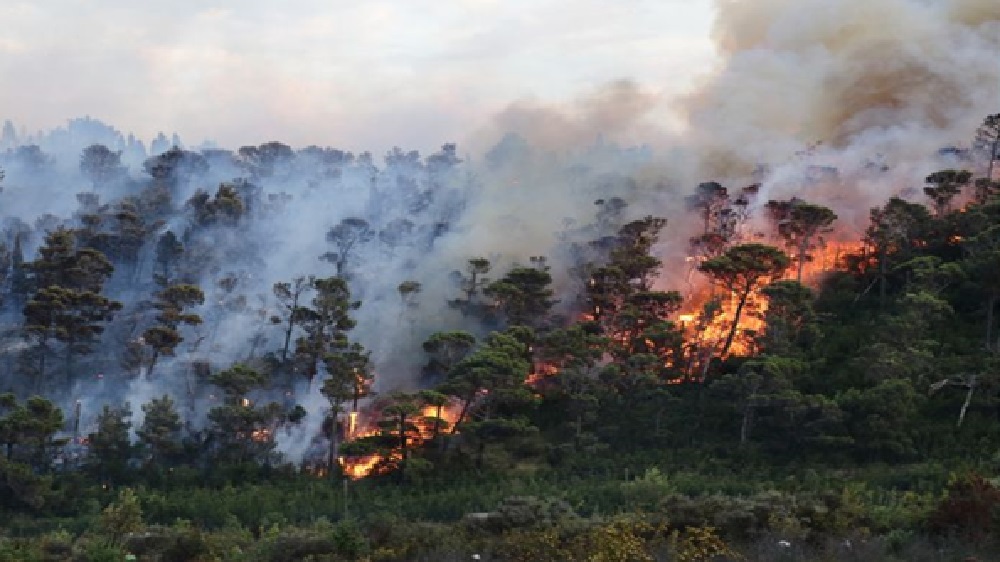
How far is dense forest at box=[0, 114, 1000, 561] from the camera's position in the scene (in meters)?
23.0

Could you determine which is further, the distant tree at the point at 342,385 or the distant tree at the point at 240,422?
the distant tree at the point at 240,422

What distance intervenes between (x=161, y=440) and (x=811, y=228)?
30.7 metres

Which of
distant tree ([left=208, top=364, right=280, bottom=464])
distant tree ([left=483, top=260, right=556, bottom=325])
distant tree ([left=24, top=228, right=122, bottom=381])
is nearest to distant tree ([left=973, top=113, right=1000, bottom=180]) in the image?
distant tree ([left=483, top=260, right=556, bottom=325])

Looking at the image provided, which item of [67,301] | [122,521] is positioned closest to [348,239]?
[67,301]

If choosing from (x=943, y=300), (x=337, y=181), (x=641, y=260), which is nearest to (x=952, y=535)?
(x=943, y=300)

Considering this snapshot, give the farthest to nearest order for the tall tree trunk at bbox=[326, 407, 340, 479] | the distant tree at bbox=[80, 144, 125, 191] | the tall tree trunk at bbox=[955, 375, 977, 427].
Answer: the distant tree at bbox=[80, 144, 125, 191] → the tall tree trunk at bbox=[326, 407, 340, 479] → the tall tree trunk at bbox=[955, 375, 977, 427]

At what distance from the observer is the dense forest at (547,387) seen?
23.0 meters

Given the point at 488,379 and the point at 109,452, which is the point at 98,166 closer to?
the point at 109,452

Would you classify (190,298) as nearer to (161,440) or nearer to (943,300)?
(161,440)

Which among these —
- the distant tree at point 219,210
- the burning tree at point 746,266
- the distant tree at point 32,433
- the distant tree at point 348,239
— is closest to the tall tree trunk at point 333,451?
the distant tree at point 32,433

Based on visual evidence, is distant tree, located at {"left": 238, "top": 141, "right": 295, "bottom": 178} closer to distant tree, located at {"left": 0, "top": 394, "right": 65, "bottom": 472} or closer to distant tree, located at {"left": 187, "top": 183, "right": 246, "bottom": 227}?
distant tree, located at {"left": 187, "top": 183, "right": 246, "bottom": 227}

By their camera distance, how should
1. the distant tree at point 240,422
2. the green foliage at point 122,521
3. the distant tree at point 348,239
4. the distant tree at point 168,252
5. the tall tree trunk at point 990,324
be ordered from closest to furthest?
the green foliage at point 122,521, the tall tree trunk at point 990,324, the distant tree at point 240,422, the distant tree at point 168,252, the distant tree at point 348,239

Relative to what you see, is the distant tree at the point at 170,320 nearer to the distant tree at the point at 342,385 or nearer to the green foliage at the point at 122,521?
the distant tree at the point at 342,385

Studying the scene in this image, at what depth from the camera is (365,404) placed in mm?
45000
